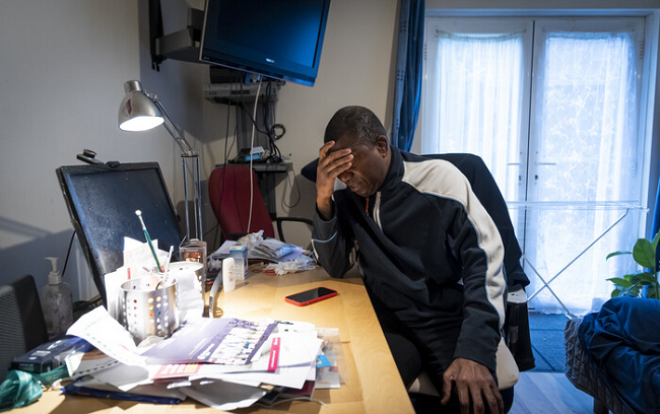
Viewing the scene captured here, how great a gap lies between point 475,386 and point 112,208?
0.98 m

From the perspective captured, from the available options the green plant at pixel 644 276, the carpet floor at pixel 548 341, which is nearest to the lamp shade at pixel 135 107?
the carpet floor at pixel 548 341

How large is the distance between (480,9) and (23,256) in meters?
3.29

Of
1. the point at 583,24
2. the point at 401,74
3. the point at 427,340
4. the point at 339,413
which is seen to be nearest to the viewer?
the point at 339,413

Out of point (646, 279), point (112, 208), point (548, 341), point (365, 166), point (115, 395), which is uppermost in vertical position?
point (365, 166)

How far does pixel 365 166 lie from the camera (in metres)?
1.24

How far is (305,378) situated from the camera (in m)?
0.67

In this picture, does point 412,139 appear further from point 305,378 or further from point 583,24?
point 305,378

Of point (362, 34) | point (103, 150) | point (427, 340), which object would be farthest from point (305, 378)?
point (362, 34)

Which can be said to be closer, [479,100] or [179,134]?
[179,134]

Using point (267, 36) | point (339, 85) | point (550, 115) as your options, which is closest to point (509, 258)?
point (267, 36)

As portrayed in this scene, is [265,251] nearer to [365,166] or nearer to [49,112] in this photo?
[365,166]

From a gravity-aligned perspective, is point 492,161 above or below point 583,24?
below

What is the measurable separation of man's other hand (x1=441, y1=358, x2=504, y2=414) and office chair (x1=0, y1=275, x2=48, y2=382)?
0.88 meters

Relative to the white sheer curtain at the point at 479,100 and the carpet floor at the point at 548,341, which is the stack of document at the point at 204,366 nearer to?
the carpet floor at the point at 548,341
